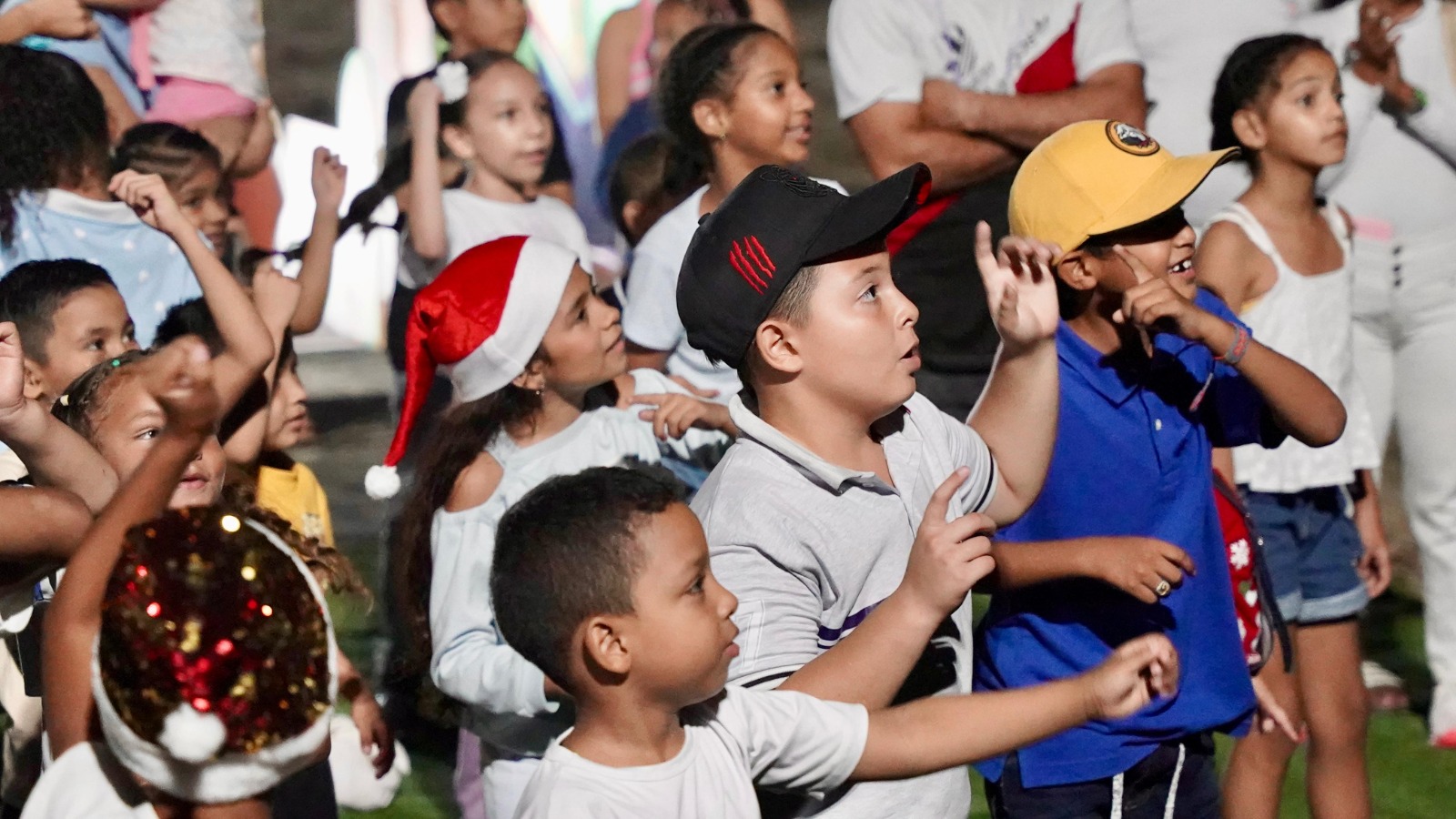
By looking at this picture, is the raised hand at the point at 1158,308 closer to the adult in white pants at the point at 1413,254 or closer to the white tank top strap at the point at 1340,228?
the white tank top strap at the point at 1340,228

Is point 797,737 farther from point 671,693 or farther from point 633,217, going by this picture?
point 633,217

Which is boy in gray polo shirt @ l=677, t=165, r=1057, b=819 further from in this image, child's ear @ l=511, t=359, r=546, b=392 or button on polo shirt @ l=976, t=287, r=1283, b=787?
child's ear @ l=511, t=359, r=546, b=392

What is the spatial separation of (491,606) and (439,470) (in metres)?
0.42

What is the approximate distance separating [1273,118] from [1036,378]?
1680 millimetres

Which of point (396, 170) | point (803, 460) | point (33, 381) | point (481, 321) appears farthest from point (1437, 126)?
point (33, 381)

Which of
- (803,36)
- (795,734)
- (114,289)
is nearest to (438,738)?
(114,289)

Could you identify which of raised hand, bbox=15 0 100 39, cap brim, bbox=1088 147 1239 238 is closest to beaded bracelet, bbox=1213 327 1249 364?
cap brim, bbox=1088 147 1239 238

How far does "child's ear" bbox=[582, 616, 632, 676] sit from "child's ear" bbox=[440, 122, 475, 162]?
2.92 m

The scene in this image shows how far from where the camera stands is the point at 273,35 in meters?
5.88

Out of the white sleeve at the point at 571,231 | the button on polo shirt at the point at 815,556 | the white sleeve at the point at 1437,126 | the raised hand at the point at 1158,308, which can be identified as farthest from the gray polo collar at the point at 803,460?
the white sleeve at the point at 1437,126

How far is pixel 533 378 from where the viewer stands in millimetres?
3154

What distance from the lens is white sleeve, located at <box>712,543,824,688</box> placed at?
218cm

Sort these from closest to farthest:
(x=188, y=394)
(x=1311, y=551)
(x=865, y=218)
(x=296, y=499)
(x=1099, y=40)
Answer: (x=188, y=394), (x=865, y=218), (x=296, y=499), (x=1311, y=551), (x=1099, y=40)

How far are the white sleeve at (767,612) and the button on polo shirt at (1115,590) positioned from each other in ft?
2.21
